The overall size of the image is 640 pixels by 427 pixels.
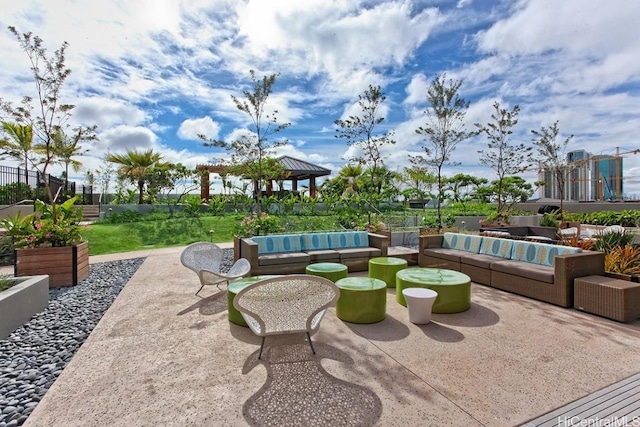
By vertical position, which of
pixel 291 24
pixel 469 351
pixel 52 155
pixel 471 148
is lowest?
pixel 469 351

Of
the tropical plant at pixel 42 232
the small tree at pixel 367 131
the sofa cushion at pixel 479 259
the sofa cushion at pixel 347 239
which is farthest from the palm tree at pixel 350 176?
the tropical plant at pixel 42 232

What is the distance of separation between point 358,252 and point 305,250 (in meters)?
1.14

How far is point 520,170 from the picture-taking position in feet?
43.7

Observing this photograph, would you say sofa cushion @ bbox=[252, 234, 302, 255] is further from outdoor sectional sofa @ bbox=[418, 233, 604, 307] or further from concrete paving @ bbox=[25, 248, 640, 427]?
outdoor sectional sofa @ bbox=[418, 233, 604, 307]

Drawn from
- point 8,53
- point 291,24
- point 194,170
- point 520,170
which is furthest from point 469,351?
point 194,170

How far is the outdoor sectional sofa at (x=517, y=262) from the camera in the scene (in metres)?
4.67

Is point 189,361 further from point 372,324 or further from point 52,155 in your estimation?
point 52,155

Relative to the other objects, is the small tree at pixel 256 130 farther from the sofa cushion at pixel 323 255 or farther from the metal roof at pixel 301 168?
the metal roof at pixel 301 168

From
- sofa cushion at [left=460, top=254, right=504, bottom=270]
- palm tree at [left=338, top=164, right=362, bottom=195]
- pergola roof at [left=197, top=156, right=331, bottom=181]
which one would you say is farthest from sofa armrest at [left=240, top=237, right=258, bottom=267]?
palm tree at [left=338, top=164, right=362, bottom=195]

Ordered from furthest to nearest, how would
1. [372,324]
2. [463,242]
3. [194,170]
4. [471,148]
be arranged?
[194,170]
[471,148]
[463,242]
[372,324]

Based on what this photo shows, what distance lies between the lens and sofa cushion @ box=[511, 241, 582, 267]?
16.9ft

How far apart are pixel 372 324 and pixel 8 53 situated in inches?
326

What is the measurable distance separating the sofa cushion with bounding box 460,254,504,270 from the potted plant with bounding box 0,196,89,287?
7.21 m

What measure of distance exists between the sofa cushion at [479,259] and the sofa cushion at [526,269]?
14cm
